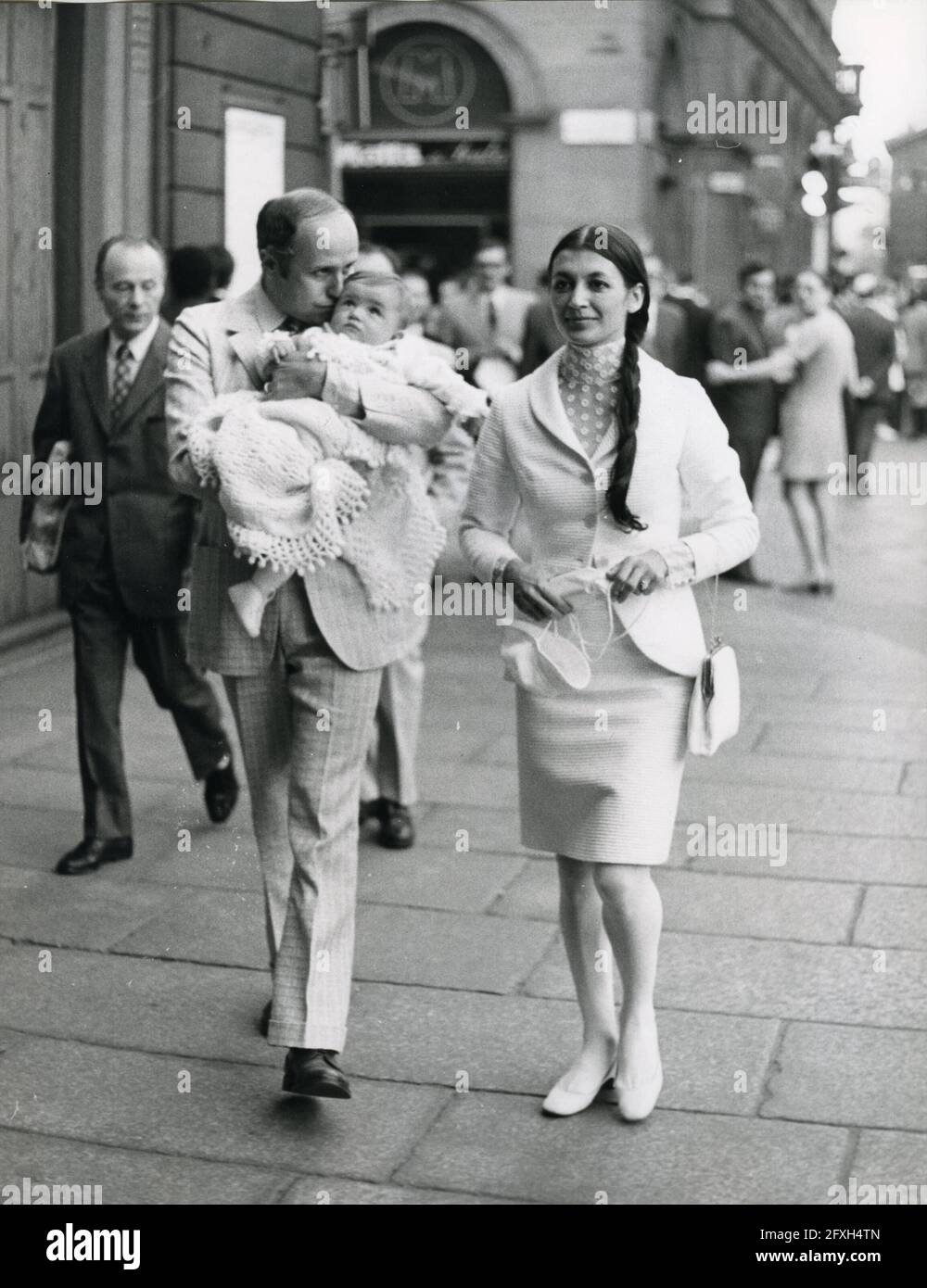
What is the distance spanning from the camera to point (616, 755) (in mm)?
4066

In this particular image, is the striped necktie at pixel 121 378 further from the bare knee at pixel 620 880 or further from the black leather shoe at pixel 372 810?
the bare knee at pixel 620 880

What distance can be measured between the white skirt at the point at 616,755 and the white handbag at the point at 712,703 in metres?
0.05

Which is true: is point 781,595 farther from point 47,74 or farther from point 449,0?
point 449,0

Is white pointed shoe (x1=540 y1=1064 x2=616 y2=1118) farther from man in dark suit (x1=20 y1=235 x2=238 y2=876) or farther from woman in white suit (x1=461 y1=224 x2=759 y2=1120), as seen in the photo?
man in dark suit (x1=20 y1=235 x2=238 y2=876)

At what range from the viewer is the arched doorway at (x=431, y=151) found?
2280 cm

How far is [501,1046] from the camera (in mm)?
4590

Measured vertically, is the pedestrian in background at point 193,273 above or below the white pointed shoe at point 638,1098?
above

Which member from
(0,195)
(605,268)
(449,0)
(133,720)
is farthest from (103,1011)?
(449,0)

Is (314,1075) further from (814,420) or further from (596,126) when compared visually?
(596,126)

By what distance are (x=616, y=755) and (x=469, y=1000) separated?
108cm

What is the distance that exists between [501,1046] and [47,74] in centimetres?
621

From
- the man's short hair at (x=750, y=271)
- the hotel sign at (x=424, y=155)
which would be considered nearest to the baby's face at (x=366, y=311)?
the man's short hair at (x=750, y=271)

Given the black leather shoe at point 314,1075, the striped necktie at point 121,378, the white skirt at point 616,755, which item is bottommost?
the black leather shoe at point 314,1075

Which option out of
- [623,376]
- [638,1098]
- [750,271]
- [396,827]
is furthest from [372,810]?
[750,271]
